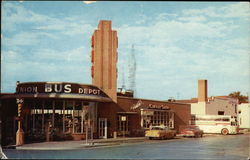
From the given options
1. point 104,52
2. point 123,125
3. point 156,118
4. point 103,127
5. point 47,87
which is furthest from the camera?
point 156,118

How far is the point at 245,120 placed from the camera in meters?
65.6

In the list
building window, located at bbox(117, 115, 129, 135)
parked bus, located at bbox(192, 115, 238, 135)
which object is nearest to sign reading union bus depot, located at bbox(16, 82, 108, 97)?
building window, located at bbox(117, 115, 129, 135)

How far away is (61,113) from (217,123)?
97.7 feet

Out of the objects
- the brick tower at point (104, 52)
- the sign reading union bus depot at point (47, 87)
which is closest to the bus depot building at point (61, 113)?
the sign reading union bus depot at point (47, 87)

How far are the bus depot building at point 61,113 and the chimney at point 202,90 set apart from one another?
24067 millimetres

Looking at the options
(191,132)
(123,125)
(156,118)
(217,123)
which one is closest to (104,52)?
(123,125)

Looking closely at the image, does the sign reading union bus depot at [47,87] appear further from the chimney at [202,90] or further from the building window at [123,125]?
the chimney at [202,90]

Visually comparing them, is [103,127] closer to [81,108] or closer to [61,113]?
[81,108]

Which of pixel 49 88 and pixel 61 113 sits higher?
pixel 49 88

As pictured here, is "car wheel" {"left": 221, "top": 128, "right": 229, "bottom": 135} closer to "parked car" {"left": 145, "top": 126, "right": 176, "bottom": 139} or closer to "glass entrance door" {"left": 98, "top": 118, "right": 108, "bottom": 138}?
"parked car" {"left": 145, "top": 126, "right": 176, "bottom": 139}

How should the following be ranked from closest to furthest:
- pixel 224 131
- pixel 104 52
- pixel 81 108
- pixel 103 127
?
pixel 81 108, pixel 103 127, pixel 104 52, pixel 224 131

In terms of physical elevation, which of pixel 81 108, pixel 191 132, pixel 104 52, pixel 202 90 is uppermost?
pixel 104 52

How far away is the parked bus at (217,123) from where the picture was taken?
180 ft

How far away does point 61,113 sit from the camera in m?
34.0
